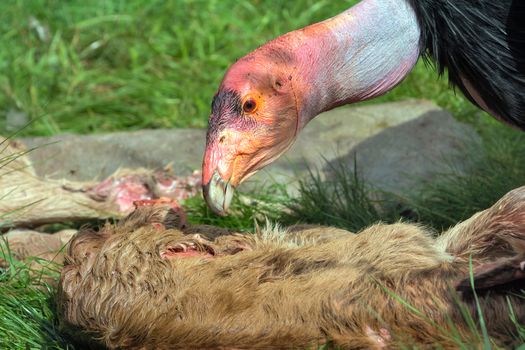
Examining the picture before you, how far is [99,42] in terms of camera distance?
312 inches

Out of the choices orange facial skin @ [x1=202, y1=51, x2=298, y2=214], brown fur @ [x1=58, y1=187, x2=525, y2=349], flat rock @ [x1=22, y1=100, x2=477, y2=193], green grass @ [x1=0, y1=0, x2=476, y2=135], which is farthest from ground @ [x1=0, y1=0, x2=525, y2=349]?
brown fur @ [x1=58, y1=187, x2=525, y2=349]

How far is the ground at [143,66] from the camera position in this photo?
6.68 m

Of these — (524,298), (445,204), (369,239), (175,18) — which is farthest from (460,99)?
(524,298)

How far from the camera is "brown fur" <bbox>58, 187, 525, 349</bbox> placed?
3137 mm

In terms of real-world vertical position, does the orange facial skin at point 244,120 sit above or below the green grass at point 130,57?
above

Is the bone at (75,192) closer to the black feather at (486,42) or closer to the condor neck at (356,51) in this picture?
the condor neck at (356,51)

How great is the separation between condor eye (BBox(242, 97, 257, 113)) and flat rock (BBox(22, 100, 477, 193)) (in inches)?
69.8

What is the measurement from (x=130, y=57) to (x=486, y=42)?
4.34 metres

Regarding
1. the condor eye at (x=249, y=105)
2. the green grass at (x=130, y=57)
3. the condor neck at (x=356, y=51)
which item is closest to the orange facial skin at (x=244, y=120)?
the condor eye at (x=249, y=105)

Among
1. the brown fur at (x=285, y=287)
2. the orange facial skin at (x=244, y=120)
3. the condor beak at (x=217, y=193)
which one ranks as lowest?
the brown fur at (x=285, y=287)

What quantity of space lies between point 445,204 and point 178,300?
79.4 inches

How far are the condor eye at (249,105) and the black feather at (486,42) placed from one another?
75 centimetres

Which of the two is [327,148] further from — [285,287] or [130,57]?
[285,287]

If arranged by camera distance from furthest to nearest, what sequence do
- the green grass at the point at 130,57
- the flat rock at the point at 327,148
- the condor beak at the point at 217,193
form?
the green grass at the point at 130,57 → the flat rock at the point at 327,148 → the condor beak at the point at 217,193
